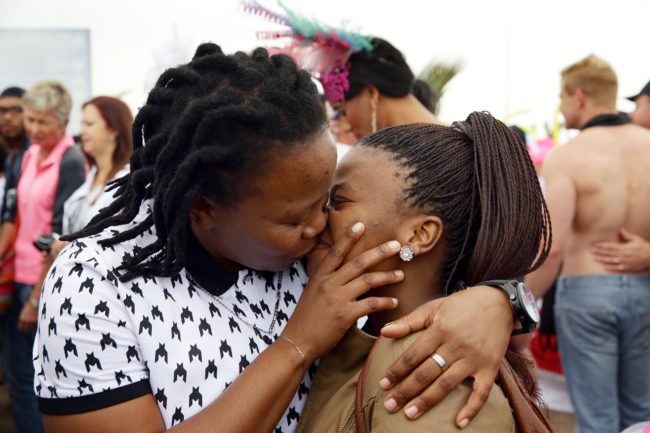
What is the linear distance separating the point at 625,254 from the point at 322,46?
1.96m

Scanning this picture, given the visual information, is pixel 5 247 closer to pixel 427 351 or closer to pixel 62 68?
pixel 62 68

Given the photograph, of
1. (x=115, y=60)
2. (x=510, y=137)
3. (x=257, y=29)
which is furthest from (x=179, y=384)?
(x=115, y=60)

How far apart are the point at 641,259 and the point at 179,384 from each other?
122 inches

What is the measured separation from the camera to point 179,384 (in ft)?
4.67

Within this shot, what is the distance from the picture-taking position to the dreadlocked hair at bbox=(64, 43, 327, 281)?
143cm

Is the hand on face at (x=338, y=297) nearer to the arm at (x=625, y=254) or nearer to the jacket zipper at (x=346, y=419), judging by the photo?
the jacket zipper at (x=346, y=419)

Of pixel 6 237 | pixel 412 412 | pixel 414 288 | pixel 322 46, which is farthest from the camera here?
pixel 6 237

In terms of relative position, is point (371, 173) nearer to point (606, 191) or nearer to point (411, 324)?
point (411, 324)

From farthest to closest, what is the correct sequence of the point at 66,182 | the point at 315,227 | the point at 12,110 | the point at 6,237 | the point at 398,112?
the point at 12,110, the point at 6,237, the point at 66,182, the point at 398,112, the point at 315,227

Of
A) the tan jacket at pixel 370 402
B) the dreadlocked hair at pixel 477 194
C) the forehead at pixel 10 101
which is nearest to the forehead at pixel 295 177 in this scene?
the dreadlocked hair at pixel 477 194

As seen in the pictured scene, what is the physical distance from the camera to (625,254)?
384cm

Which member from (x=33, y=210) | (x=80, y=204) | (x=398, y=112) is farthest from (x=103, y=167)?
(x=398, y=112)

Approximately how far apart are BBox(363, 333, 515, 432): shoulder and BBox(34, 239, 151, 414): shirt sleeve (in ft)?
1.47

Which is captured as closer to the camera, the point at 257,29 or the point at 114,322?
the point at 114,322
